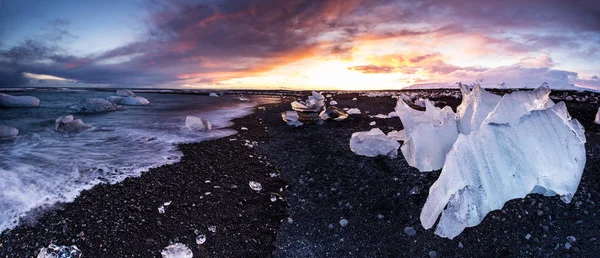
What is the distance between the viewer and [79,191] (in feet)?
11.9

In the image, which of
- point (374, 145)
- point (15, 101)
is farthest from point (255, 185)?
point (15, 101)

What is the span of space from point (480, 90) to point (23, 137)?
10653mm

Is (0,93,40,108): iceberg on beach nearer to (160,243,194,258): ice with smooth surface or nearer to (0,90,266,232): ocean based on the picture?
(0,90,266,232): ocean

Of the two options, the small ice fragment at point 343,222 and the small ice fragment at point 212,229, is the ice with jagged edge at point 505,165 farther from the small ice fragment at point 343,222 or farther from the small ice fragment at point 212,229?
the small ice fragment at point 212,229

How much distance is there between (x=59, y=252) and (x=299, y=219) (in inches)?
95.1

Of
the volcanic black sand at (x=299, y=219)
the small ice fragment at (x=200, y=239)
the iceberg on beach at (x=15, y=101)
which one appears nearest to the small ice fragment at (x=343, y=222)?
the volcanic black sand at (x=299, y=219)

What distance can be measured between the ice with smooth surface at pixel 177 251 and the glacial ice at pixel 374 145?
10.6 ft

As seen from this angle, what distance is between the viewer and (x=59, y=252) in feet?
8.03

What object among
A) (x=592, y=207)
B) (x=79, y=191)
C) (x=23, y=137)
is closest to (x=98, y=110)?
(x=23, y=137)

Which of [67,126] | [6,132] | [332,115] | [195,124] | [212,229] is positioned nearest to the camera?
[212,229]

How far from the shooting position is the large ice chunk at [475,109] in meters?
3.02

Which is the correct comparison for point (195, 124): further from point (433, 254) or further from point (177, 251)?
point (433, 254)

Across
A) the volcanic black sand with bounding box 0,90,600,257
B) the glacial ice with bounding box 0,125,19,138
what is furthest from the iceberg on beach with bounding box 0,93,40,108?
the volcanic black sand with bounding box 0,90,600,257

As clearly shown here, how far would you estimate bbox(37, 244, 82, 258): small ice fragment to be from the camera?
2.41 meters
